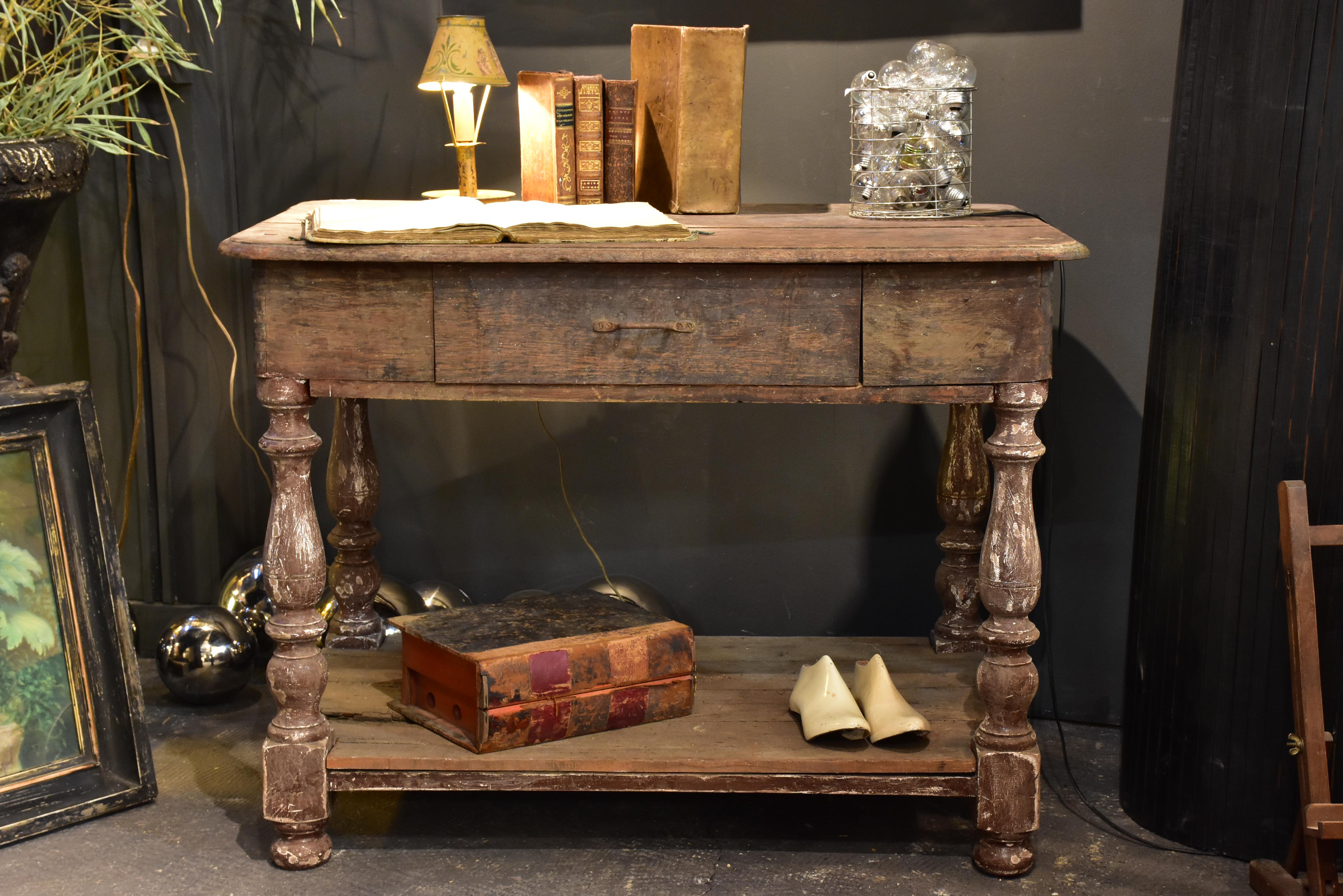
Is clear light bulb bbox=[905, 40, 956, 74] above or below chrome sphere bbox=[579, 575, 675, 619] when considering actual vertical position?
above

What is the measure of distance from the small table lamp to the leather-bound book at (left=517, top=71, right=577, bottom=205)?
0.13 m

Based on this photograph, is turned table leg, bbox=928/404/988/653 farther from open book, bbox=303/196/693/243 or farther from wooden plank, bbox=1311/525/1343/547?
open book, bbox=303/196/693/243

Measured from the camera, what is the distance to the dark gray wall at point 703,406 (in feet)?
8.40

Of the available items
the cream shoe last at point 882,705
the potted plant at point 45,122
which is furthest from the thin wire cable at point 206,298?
the cream shoe last at point 882,705

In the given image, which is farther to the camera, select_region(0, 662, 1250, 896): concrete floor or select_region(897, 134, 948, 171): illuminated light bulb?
select_region(897, 134, 948, 171): illuminated light bulb

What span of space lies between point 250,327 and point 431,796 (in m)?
1.14

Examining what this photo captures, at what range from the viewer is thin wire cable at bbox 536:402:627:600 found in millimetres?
2867

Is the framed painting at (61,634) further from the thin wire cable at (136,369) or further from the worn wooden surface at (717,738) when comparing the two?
the thin wire cable at (136,369)

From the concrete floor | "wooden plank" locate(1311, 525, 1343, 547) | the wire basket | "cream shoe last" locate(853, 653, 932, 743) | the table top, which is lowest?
Answer: the concrete floor

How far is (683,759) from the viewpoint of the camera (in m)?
2.05

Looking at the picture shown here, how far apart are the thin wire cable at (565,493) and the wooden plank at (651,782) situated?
0.82m

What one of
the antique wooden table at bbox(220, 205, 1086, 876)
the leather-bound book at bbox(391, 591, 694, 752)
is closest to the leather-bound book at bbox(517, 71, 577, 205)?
the antique wooden table at bbox(220, 205, 1086, 876)

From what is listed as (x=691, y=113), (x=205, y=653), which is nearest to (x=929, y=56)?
(x=691, y=113)

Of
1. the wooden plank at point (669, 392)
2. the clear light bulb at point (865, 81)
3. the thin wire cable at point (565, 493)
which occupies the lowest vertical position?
the thin wire cable at point (565, 493)
